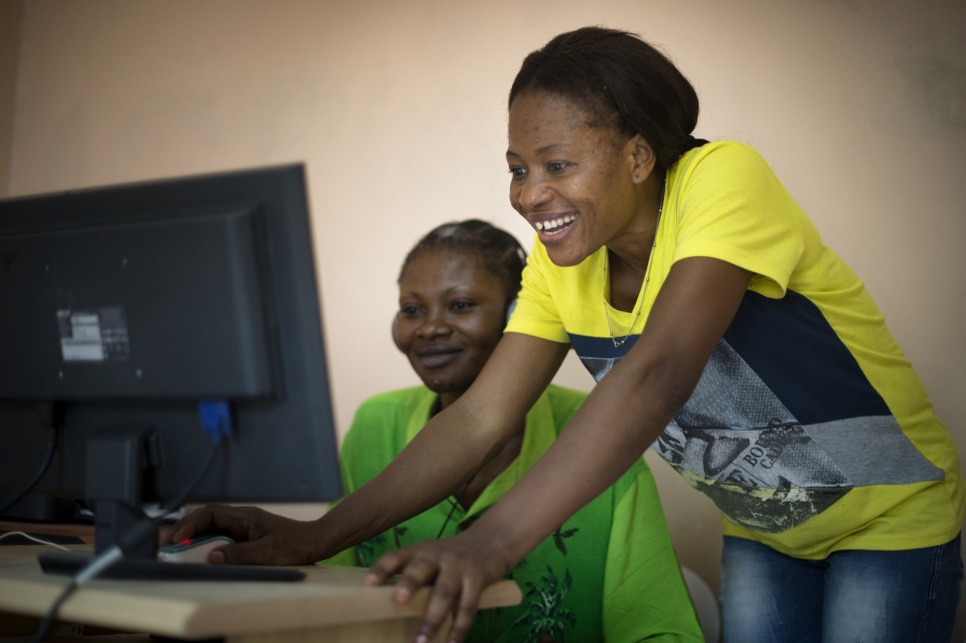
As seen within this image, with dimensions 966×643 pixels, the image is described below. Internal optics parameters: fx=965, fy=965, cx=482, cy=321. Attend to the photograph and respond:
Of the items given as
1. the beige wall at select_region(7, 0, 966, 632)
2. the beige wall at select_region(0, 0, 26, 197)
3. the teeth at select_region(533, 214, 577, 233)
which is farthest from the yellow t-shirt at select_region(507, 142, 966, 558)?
the beige wall at select_region(0, 0, 26, 197)

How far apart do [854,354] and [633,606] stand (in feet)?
1.79

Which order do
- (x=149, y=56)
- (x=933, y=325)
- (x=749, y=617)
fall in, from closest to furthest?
(x=749, y=617) → (x=933, y=325) → (x=149, y=56)

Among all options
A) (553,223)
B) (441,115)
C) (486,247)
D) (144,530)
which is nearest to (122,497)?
(144,530)

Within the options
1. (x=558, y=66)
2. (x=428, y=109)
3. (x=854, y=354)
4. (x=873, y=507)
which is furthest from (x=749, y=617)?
(x=428, y=109)

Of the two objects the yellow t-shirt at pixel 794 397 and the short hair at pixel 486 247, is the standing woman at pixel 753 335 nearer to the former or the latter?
the yellow t-shirt at pixel 794 397

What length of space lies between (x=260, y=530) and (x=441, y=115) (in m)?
1.97

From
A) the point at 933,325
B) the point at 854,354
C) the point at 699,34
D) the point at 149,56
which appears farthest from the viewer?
the point at 149,56

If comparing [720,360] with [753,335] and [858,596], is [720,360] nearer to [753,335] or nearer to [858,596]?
[753,335]

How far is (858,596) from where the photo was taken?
1452 mm

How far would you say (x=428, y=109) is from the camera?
9.82 ft

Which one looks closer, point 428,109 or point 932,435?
point 932,435

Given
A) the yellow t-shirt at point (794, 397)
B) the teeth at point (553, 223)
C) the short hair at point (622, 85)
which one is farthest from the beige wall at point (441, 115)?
the teeth at point (553, 223)

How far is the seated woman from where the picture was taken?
1.61 meters

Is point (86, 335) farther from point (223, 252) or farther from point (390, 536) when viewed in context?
point (390, 536)
